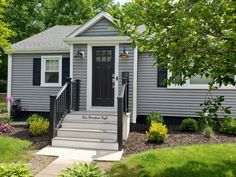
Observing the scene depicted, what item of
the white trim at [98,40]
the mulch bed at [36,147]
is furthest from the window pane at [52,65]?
the mulch bed at [36,147]

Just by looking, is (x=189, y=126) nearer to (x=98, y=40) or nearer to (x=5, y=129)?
(x=98, y=40)

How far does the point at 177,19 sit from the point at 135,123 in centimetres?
607

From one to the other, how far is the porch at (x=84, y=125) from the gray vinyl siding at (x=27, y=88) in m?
2.43

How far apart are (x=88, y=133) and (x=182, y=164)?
3.20 m

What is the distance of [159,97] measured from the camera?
10117mm

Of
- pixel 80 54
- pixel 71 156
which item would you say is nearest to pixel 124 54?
pixel 80 54

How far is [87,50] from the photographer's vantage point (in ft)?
32.6

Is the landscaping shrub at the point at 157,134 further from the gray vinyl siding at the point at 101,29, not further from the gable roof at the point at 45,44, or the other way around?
the gable roof at the point at 45,44

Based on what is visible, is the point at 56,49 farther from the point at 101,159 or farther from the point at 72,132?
the point at 101,159

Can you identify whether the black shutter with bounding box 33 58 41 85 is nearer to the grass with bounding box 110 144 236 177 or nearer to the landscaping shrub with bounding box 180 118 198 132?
the landscaping shrub with bounding box 180 118 198 132

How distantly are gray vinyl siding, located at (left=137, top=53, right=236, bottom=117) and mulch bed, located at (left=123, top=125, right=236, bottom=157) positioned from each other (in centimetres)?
154

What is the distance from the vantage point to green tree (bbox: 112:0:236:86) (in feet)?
11.6

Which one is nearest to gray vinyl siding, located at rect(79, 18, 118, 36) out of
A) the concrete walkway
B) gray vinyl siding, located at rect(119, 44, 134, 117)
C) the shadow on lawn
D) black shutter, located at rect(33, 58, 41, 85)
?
gray vinyl siding, located at rect(119, 44, 134, 117)

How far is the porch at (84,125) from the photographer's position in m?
7.30
